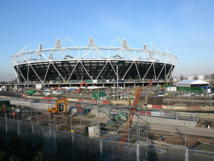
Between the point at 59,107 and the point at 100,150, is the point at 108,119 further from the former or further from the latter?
the point at 100,150

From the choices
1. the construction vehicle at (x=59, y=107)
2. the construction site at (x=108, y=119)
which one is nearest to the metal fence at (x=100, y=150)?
the construction site at (x=108, y=119)

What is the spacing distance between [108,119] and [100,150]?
12.0 m

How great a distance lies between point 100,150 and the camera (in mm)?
6145

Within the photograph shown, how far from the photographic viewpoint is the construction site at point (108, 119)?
6.34 meters

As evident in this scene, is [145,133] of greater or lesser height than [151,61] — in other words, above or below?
below

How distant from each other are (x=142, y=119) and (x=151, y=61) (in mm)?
42210

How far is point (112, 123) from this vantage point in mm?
15414

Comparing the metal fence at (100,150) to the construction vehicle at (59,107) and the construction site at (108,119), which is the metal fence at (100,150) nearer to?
the construction site at (108,119)

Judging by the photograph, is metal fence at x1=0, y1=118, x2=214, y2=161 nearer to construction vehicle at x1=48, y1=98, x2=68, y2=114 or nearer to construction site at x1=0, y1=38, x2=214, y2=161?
construction site at x1=0, y1=38, x2=214, y2=161

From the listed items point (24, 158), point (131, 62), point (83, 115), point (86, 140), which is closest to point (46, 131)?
point (24, 158)

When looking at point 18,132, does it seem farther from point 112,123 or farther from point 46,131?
point 112,123

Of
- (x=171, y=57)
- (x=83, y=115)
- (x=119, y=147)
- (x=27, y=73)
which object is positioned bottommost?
(x=83, y=115)

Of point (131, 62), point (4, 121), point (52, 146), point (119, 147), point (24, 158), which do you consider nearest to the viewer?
point (119, 147)

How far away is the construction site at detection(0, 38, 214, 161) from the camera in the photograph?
6336 millimetres
